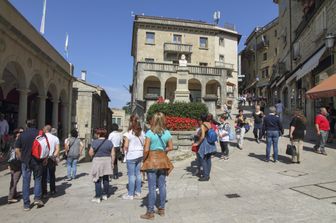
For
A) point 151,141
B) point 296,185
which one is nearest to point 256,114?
point 296,185

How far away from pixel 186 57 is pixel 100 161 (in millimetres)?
38042

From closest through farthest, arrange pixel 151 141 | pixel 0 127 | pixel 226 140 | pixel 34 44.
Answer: pixel 151 141 < pixel 226 140 < pixel 0 127 < pixel 34 44

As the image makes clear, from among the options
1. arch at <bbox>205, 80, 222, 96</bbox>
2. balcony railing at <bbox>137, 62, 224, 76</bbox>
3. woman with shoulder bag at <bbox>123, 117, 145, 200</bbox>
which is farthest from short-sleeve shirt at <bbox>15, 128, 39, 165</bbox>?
arch at <bbox>205, 80, 222, 96</bbox>

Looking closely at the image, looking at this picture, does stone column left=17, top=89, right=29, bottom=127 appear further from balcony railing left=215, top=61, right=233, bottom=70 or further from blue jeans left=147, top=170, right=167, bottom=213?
balcony railing left=215, top=61, right=233, bottom=70

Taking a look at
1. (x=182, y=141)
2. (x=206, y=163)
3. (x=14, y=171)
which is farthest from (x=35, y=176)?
(x=182, y=141)

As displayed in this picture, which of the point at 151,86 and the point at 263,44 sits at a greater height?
the point at 263,44

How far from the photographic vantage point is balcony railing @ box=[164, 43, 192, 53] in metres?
41.5

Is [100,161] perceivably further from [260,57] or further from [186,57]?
[260,57]

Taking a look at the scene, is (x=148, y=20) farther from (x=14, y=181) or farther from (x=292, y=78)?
(x=14, y=181)

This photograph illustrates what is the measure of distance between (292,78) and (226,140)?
14289 millimetres

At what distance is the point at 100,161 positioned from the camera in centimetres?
649

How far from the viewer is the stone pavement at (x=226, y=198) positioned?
5.25 m

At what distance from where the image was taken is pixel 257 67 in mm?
54906

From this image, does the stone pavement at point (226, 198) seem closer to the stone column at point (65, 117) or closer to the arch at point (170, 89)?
the stone column at point (65, 117)
